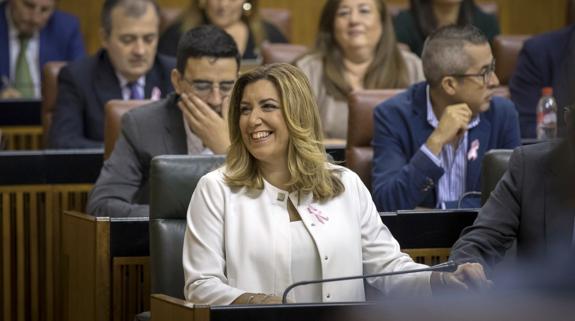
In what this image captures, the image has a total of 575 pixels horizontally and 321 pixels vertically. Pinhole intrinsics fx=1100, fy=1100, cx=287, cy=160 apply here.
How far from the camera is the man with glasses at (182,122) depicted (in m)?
3.42

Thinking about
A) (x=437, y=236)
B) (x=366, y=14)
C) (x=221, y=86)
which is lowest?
(x=437, y=236)

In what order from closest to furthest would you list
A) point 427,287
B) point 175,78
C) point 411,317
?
1. point 411,317
2. point 427,287
3. point 175,78

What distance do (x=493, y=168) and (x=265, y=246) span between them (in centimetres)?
75

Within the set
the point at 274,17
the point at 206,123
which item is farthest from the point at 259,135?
the point at 274,17

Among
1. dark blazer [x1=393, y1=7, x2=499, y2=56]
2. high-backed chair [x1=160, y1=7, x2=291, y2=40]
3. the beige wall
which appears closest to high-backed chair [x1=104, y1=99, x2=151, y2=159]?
dark blazer [x1=393, y1=7, x2=499, y2=56]

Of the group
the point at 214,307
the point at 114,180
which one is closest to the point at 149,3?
the point at 114,180

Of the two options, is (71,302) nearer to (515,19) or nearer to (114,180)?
(114,180)

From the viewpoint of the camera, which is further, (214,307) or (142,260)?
(142,260)

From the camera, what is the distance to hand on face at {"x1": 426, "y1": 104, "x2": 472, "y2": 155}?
3475 millimetres

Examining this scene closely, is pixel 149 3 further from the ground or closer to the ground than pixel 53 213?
further from the ground

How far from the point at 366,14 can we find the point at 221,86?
4.49 feet

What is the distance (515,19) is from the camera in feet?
25.2

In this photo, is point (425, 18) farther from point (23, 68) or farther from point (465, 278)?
point (465, 278)

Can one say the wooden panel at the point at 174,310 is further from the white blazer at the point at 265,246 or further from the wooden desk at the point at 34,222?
the wooden desk at the point at 34,222
